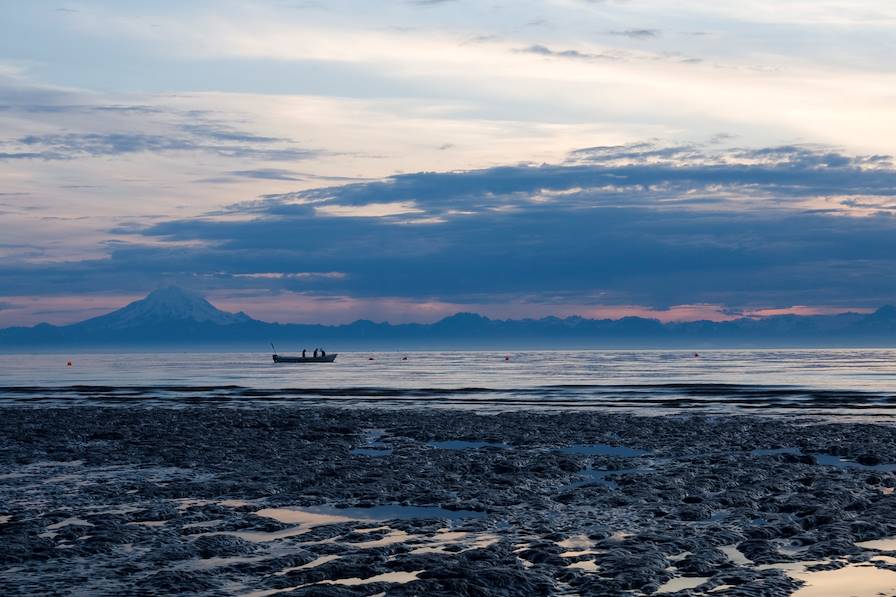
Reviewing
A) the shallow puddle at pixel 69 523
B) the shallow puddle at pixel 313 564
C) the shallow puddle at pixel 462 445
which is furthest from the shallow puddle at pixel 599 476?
the shallow puddle at pixel 69 523

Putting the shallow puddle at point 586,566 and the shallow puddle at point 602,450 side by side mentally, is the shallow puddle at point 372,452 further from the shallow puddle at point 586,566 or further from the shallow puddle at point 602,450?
the shallow puddle at point 586,566

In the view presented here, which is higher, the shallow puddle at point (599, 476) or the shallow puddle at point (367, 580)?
the shallow puddle at point (367, 580)

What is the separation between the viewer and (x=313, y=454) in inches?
1248

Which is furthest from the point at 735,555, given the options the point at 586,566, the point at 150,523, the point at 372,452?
the point at 372,452

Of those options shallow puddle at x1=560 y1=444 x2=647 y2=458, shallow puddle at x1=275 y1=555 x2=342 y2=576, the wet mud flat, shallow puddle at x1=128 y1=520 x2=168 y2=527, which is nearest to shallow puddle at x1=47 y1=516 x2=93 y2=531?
the wet mud flat

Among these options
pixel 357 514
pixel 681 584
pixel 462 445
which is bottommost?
pixel 462 445

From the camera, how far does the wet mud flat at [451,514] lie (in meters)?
14.4

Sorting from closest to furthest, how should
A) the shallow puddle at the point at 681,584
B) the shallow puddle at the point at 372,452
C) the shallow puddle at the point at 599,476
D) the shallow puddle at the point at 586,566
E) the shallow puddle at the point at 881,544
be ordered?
the shallow puddle at the point at 681,584
the shallow puddle at the point at 586,566
the shallow puddle at the point at 881,544
the shallow puddle at the point at 599,476
the shallow puddle at the point at 372,452

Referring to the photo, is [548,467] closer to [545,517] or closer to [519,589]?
[545,517]

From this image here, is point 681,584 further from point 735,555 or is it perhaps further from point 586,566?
point 735,555

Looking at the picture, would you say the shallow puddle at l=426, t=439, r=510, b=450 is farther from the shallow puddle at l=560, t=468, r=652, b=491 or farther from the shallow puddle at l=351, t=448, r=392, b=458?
the shallow puddle at l=560, t=468, r=652, b=491

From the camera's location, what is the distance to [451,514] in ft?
65.9

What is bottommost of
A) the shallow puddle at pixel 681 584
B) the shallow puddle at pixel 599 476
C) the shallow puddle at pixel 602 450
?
the shallow puddle at pixel 602 450

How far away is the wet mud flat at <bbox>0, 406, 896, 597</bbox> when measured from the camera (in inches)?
567
